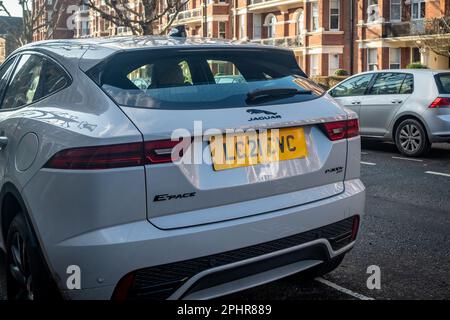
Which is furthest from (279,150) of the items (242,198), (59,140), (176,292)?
(59,140)

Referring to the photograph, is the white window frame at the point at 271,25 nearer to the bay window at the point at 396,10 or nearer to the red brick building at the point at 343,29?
the red brick building at the point at 343,29

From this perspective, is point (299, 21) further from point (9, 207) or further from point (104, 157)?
point (104, 157)

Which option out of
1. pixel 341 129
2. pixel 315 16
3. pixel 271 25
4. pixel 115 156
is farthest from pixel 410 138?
pixel 271 25

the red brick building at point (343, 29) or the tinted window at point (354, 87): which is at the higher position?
the red brick building at point (343, 29)

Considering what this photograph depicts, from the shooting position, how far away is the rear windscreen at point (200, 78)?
2.98m

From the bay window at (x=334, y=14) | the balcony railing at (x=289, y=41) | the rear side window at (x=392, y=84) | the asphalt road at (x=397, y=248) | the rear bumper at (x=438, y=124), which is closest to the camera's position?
the asphalt road at (x=397, y=248)

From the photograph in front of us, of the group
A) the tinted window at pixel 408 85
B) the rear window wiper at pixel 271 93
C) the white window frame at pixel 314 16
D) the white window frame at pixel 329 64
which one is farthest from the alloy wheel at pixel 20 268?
the white window frame at pixel 314 16

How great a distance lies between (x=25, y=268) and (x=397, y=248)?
3133mm

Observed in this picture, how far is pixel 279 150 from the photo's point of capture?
10.4 ft

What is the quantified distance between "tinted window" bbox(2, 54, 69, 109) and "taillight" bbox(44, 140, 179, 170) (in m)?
0.63

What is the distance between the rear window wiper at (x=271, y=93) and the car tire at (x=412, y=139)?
7356mm

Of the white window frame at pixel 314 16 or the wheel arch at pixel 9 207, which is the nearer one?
the wheel arch at pixel 9 207

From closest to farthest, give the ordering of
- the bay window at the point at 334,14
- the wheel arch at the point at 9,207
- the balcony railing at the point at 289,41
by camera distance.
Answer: the wheel arch at the point at 9,207 → the bay window at the point at 334,14 → the balcony railing at the point at 289,41

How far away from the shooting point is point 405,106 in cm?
1047
